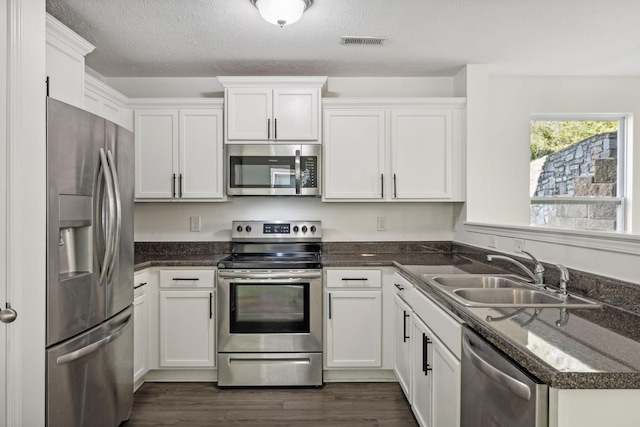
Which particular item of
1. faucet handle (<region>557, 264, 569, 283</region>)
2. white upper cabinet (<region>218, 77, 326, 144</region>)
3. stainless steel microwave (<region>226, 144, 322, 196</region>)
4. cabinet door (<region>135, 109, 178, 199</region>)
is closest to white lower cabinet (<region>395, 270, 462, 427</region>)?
faucet handle (<region>557, 264, 569, 283</region>)

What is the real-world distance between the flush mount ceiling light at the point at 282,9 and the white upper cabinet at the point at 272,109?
0.84 metres

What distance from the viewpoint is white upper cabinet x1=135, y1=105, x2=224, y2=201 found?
298 cm

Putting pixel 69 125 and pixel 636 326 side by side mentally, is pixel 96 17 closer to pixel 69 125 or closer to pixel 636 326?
pixel 69 125

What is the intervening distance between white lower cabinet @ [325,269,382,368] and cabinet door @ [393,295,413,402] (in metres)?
0.14

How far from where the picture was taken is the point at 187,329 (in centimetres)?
272

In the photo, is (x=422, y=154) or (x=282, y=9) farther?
(x=422, y=154)

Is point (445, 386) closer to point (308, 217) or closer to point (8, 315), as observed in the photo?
point (8, 315)

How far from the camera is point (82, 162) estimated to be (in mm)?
1669

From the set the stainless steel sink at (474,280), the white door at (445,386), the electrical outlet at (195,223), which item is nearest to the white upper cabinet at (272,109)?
the electrical outlet at (195,223)

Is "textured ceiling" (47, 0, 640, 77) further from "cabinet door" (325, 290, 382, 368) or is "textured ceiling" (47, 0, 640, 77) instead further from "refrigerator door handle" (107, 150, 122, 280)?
"cabinet door" (325, 290, 382, 368)

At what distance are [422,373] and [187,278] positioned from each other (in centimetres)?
168

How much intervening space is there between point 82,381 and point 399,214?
2493 millimetres

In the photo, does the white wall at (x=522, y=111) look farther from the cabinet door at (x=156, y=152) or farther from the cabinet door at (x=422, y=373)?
the cabinet door at (x=156, y=152)

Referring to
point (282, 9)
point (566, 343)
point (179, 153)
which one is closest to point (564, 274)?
point (566, 343)
